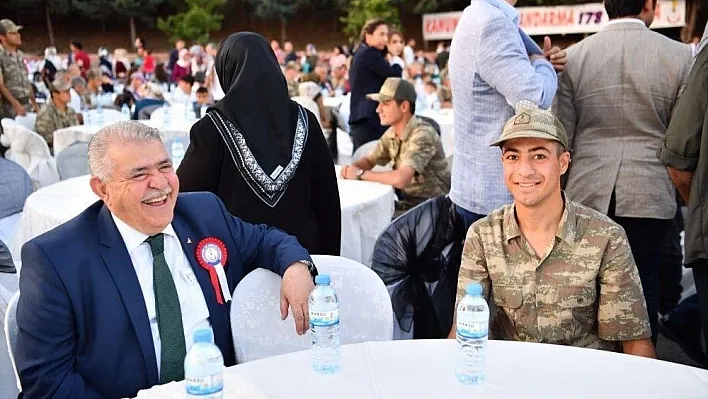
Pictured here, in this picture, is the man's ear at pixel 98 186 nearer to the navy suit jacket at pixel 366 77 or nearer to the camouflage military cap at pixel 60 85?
the navy suit jacket at pixel 366 77

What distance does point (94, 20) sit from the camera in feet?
114

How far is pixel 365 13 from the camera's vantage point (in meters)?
32.0

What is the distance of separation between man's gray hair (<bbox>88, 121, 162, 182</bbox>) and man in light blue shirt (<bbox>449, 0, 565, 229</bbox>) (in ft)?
4.49

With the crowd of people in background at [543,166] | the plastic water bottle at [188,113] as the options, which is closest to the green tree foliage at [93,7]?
the plastic water bottle at [188,113]

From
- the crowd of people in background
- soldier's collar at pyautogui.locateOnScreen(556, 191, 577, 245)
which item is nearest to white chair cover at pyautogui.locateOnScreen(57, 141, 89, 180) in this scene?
the crowd of people in background

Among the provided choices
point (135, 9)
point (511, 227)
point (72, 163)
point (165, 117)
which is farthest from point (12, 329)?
point (135, 9)

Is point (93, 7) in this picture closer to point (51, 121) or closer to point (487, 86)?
point (51, 121)

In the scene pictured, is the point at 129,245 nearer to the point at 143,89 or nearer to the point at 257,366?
the point at 257,366

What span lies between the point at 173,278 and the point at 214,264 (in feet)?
0.46

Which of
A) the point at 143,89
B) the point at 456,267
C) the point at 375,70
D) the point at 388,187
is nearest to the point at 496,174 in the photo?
the point at 456,267

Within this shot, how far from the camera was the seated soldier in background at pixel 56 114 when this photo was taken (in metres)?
6.92

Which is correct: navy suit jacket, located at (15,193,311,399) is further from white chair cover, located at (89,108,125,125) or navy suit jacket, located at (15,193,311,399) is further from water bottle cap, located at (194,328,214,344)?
white chair cover, located at (89,108,125,125)

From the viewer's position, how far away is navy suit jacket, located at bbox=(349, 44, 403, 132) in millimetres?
5887

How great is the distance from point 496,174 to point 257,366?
57.5 inches
